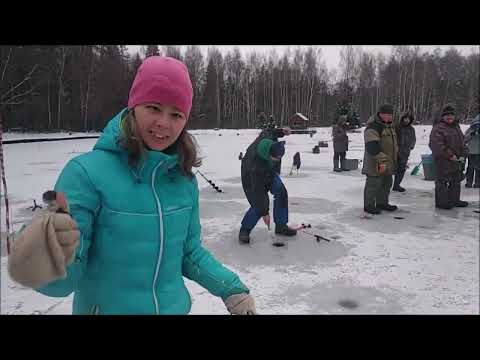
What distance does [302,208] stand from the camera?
19.6ft

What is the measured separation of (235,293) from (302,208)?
4.75 metres

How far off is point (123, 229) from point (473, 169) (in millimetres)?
8300

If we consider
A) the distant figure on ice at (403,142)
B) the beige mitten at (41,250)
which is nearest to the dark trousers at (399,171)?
the distant figure on ice at (403,142)

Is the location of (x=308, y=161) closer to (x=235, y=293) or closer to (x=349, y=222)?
(x=349, y=222)

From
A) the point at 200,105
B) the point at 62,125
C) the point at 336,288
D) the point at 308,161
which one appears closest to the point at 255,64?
the point at 200,105

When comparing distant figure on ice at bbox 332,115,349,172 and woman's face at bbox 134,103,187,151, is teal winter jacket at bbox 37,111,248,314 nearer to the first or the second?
woman's face at bbox 134,103,187,151

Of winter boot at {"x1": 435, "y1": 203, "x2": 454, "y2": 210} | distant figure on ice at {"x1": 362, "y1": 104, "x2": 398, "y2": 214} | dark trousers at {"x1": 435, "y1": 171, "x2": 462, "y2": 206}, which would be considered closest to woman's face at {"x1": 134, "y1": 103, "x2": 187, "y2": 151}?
distant figure on ice at {"x1": 362, "y1": 104, "x2": 398, "y2": 214}

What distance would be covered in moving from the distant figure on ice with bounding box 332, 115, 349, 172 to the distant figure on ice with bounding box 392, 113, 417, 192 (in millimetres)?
2133

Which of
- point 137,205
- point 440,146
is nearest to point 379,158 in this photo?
point 440,146

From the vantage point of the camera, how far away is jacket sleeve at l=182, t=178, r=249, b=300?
1.35 m

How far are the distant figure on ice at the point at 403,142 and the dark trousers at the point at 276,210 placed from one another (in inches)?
148

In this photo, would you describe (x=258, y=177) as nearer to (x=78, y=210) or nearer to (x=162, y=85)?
(x=162, y=85)

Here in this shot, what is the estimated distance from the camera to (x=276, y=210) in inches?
176

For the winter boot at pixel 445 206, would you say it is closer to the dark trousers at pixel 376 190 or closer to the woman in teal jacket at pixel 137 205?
the dark trousers at pixel 376 190
